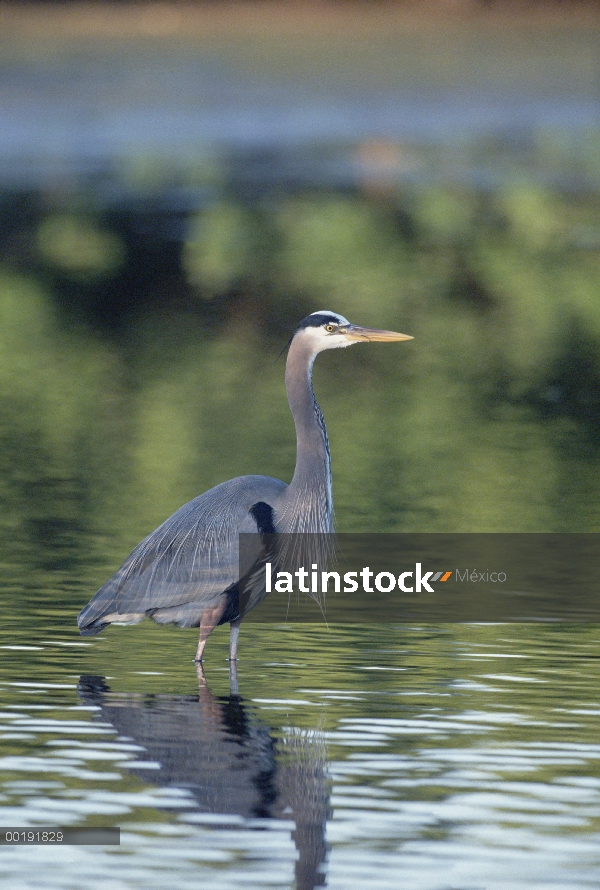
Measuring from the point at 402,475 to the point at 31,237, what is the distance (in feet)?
58.3

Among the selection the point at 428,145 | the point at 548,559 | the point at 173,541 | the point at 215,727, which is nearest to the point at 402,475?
the point at 548,559

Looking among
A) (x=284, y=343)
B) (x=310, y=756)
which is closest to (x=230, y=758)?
(x=310, y=756)

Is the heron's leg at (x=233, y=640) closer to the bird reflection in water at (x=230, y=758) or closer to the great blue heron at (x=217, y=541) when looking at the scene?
the great blue heron at (x=217, y=541)

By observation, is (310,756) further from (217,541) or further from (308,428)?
(308,428)

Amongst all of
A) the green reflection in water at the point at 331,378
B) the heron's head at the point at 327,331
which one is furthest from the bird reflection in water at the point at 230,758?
the green reflection in water at the point at 331,378

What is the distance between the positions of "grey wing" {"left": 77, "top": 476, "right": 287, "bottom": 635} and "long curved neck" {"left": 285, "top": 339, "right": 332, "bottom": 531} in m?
0.32

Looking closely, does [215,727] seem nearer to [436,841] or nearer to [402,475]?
[436,841]

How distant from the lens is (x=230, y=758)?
8766 millimetres

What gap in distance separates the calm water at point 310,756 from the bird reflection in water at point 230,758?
1cm

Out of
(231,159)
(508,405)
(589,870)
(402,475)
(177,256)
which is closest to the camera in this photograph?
(589,870)

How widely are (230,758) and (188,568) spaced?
238cm

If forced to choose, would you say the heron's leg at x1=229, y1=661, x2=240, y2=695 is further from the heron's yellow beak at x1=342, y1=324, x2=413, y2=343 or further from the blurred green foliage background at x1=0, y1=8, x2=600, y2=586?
the blurred green foliage background at x1=0, y1=8, x2=600, y2=586

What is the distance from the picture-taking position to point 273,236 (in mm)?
35125

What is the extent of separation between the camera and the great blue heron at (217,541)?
1093cm
